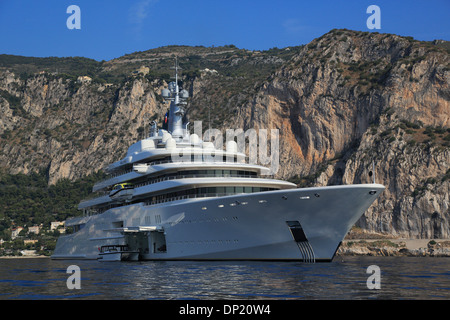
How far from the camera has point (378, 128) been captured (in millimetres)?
85625

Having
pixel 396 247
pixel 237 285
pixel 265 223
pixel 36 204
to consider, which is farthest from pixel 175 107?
pixel 36 204

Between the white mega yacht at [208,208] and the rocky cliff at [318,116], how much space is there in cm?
3942

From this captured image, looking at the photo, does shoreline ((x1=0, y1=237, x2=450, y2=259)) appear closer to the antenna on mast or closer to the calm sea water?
the antenna on mast

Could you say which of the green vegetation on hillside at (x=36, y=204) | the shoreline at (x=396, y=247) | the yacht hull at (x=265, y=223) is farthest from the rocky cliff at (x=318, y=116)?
the yacht hull at (x=265, y=223)

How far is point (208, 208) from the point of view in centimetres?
3338

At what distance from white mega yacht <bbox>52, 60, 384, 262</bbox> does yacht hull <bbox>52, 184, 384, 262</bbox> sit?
53 mm

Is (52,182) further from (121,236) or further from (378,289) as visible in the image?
(378,289)

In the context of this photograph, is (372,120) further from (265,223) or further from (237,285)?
(237,285)

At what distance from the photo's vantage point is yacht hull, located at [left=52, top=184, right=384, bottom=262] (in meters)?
29.8

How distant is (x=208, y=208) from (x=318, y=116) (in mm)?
63992

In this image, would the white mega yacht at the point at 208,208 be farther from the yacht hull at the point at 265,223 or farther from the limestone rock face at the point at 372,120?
the limestone rock face at the point at 372,120

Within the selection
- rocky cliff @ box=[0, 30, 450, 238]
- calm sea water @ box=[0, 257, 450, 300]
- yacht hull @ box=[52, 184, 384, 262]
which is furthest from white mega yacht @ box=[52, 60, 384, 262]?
rocky cliff @ box=[0, 30, 450, 238]

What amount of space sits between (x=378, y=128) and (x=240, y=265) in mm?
60676
